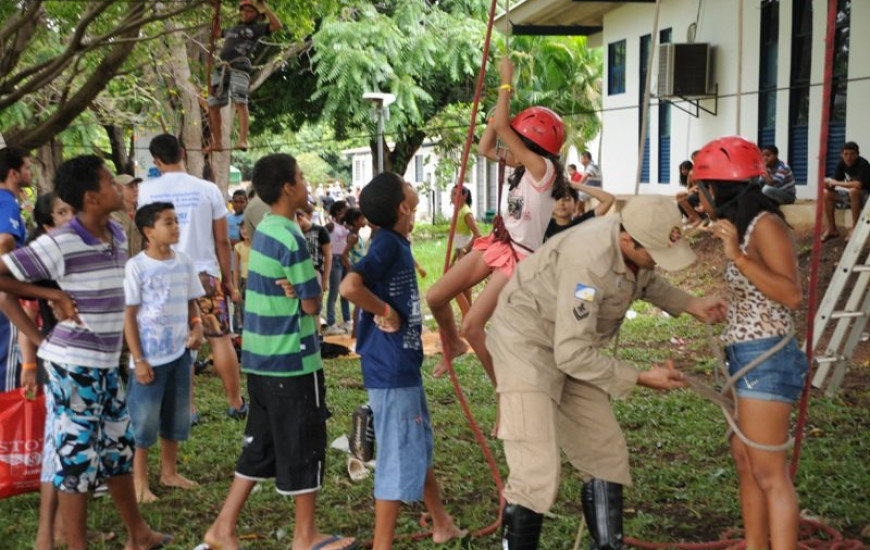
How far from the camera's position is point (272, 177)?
14.7 ft

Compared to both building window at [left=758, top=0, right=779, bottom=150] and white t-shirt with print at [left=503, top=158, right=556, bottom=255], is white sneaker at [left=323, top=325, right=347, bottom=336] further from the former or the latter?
white t-shirt with print at [left=503, top=158, right=556, bottom=255]

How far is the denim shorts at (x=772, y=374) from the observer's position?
13.0ft

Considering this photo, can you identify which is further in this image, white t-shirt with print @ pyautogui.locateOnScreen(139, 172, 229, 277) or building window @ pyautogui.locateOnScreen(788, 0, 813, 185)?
building window @ pyautogui.locateOnScreen(788, 0, 813, 185)

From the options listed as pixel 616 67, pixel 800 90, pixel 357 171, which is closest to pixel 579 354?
pixel 800 90

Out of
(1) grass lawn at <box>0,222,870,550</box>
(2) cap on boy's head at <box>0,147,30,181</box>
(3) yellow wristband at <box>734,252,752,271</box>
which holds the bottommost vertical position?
(1) grass lawn at <box>0,222,870,550</box>

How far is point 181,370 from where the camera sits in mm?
5426

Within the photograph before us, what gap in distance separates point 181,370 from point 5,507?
1299mm

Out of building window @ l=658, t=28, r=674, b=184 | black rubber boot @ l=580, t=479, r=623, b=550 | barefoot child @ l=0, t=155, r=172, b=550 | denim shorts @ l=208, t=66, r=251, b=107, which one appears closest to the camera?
black rubber boot @ l=580, t=479, r=623, b=550

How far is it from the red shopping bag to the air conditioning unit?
13.7m

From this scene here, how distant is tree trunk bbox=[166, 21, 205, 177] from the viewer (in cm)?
1331

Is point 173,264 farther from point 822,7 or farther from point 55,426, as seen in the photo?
point 822,7

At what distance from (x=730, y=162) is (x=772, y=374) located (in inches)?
33.3

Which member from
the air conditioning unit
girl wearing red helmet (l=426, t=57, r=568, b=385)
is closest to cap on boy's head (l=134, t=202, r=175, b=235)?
girl wearing red helmet (l=426, t=57, r=568, b=385)

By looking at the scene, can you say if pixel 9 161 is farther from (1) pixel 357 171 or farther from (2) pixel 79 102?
(1) pixel 357 171
